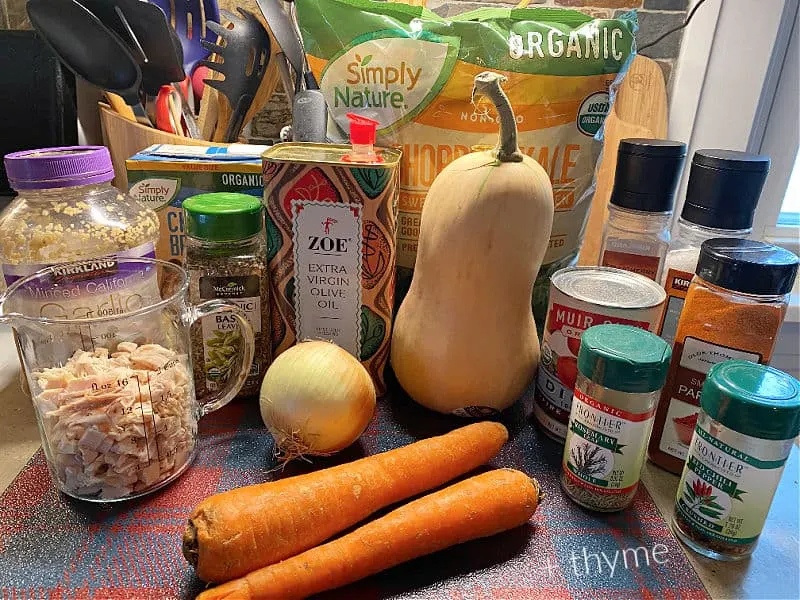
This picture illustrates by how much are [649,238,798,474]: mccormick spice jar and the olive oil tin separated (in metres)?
0.30

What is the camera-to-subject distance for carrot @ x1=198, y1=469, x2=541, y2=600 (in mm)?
446

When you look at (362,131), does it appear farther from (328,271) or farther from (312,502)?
(312,502)

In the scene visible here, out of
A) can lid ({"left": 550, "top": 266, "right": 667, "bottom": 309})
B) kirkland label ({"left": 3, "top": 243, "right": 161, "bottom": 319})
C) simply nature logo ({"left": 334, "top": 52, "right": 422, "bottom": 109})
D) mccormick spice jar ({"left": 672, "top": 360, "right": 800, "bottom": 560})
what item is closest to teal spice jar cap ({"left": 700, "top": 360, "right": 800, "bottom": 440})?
mccormick spice jar ({"left": 672, "top": 360, "right": 800, "bottom": 560})

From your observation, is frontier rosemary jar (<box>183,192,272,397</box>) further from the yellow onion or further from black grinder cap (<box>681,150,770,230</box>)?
black grinder cap (<box>681,150,770,230</box>)

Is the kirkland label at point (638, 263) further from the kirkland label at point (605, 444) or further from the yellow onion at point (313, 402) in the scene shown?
the yellow onion at point (313, 402)

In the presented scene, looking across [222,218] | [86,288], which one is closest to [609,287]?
[222,218]

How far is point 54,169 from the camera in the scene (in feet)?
1.83

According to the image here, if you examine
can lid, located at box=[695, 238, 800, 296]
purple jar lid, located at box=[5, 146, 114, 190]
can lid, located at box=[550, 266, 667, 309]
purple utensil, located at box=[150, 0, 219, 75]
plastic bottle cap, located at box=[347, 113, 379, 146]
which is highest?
purple utensil, located at box=[150, 0, 219, 75]

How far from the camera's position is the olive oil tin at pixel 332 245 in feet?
1.98

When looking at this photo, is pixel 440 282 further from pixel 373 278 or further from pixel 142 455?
pixel 142 455

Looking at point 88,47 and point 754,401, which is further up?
point 88,47

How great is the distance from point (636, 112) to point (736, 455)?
0.74 meters

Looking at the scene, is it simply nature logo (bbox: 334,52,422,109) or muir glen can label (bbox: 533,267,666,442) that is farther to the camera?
simply nature logo (bbox: 334,52,422,109)

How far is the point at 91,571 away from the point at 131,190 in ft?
1.33
